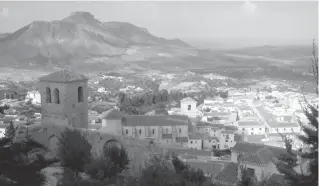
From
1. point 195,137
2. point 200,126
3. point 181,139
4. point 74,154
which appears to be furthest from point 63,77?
point 200,126

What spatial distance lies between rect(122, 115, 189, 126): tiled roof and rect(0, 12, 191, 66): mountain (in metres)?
53.5

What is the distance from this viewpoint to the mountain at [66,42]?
73.8 metres

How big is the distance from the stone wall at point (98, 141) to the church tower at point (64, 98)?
0.39 m

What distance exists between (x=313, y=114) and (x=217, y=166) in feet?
28.3

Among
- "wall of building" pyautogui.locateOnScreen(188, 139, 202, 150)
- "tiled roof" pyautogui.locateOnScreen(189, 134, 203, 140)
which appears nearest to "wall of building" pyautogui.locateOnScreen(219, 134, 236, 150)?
"tiled roof" pyautogui.locateOnScreen(189, 134, 203, 140)

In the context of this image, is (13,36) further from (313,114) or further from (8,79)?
(313,114)

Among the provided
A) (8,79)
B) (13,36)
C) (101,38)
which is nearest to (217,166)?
(8,79)

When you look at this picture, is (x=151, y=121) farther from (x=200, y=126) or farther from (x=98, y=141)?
(x=98, y=141)

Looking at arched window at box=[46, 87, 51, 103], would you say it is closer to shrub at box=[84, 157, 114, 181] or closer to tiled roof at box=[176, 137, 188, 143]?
shrub at box=[84, 157, 114, 181]

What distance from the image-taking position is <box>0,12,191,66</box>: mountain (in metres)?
73.8

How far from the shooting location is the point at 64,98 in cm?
1098

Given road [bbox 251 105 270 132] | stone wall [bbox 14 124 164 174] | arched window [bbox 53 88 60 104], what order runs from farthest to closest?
road [bbox 251 105 270 132], arched window [bbox 53 88 60 104], stone wall [bbox 14 124 164 174]

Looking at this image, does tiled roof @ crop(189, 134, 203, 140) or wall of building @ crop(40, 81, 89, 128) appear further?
tiled roof @ crop(189, 134, 203, 140)

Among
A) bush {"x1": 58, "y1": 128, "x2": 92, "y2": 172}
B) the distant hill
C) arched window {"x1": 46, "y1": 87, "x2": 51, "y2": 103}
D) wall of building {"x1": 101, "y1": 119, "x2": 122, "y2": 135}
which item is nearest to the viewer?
bush {"x1": 58, "y1": 128, "x2": 92, "y2": 172}
